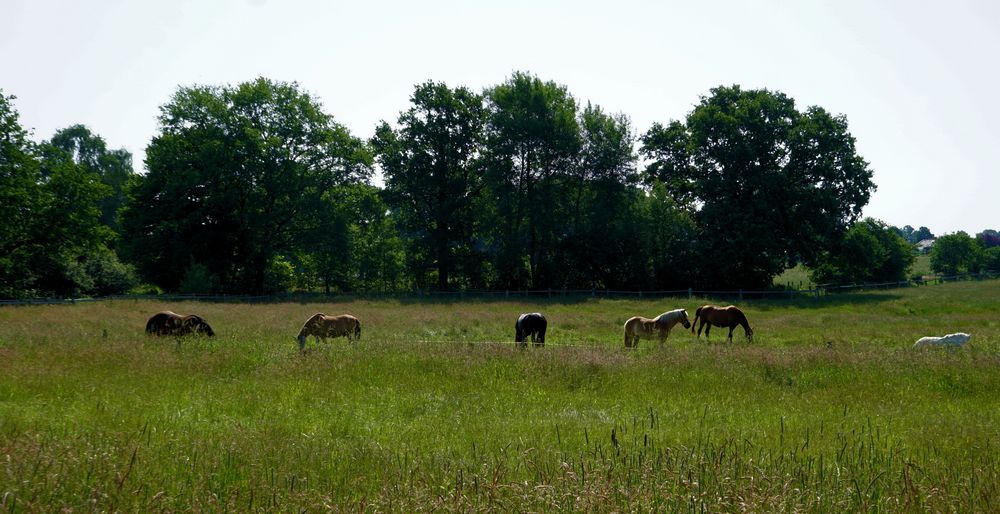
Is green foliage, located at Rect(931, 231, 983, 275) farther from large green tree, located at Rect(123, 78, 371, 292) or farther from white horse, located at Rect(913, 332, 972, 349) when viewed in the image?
white horse, located at Rect(913, 332, 972, 349)

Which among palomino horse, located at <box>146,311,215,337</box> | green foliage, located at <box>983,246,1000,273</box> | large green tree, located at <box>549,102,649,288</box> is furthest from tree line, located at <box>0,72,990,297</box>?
green foliage, located at <box>983,246,1000,273</box>

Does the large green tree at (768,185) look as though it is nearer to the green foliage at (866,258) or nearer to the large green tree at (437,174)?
the green foliage at (866,258)

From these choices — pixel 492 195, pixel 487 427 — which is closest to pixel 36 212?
pixel 492 195

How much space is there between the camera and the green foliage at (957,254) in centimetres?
9294

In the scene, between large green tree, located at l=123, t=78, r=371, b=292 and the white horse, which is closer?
the white horse

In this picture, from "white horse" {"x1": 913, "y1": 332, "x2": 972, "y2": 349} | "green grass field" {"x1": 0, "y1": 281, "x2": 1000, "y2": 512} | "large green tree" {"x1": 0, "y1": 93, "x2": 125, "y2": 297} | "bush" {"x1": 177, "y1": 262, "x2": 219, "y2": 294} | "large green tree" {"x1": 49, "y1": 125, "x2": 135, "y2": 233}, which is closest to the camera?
"green grass field" {"x1": 0, "y1": 281, "x2": 1000, "y2": 512}

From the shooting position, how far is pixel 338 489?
5184 millimetres

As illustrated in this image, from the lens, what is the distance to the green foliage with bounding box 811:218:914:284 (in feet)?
171

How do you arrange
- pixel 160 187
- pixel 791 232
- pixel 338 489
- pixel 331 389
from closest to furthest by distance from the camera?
pixel 338 489 → pixel 331 389 → pixel 160 187 → pixel 791 232

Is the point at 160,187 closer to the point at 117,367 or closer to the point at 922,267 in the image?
the point at 117,367

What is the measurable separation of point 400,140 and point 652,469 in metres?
48.4

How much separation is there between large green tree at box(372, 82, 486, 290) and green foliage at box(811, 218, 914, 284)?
2925cm

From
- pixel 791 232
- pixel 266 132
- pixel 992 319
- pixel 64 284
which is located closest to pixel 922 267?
pixel 791 232

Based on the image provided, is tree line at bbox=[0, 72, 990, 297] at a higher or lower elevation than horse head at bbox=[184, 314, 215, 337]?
higher
